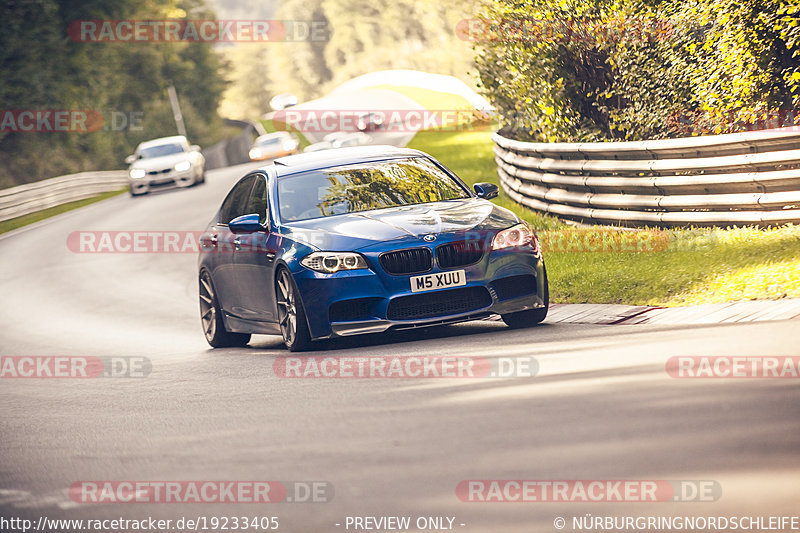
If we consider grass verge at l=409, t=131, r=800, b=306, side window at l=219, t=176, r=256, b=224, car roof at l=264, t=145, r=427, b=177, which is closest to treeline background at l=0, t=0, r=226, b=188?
side window at l=219, t=176, r=256, b=224

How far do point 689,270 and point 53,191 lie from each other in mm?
34515

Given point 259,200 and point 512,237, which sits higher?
point 259,200

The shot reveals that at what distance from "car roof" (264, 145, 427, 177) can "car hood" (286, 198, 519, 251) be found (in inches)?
37.3

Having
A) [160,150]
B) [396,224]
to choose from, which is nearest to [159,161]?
[160,150]

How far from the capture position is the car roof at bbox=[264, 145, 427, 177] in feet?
35.0

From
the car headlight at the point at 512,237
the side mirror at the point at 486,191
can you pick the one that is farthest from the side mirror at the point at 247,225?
the car headlight at the point at 512,237

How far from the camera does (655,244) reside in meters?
12.4

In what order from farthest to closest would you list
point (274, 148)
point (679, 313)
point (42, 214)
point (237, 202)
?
point (274, 148) < point (42, 214) < point (237, 202) < point (679, 313)

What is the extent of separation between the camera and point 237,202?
37.5 feet

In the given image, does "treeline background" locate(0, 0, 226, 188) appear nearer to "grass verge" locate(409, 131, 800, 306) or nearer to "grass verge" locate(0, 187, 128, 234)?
"grass verge" locate(0, 187, 128, 234)

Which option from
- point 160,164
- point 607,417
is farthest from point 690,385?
point 160,164

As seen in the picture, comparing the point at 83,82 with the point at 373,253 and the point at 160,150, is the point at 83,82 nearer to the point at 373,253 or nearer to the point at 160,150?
the point at 160,150

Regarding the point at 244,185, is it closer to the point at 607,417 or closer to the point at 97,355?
the point at 97,355

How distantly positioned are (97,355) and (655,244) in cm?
596
